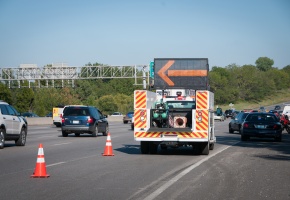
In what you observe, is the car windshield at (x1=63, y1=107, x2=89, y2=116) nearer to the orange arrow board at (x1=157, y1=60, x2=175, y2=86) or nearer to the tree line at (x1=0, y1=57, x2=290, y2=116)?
the orange arrow board at (x1=157, y1=60, x2=175, y2=86)

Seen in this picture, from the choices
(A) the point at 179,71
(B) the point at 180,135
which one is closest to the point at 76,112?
(A) the point at 179,71

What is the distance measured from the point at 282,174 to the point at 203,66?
8.47 meters

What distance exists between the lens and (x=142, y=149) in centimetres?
2119

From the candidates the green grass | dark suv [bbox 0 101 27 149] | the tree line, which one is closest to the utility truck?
dark suv [bbox 0 101 27 149]

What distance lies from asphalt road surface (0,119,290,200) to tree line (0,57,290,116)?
7648cm

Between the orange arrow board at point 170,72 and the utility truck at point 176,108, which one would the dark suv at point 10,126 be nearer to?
the utility truck at point 176,108

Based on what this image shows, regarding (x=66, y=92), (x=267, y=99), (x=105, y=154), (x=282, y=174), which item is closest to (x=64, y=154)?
(x=105, y=154)

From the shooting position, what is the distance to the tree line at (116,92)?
331 feet

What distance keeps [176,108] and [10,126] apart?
6.90 metres

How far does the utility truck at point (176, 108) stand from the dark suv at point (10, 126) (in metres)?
5.64

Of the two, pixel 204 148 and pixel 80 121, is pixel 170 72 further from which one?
pixel 80 121

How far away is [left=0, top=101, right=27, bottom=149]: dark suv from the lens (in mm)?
23172

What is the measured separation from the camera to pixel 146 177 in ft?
45.5

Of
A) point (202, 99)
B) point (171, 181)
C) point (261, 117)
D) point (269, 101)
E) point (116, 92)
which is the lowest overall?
point (171, 181)
